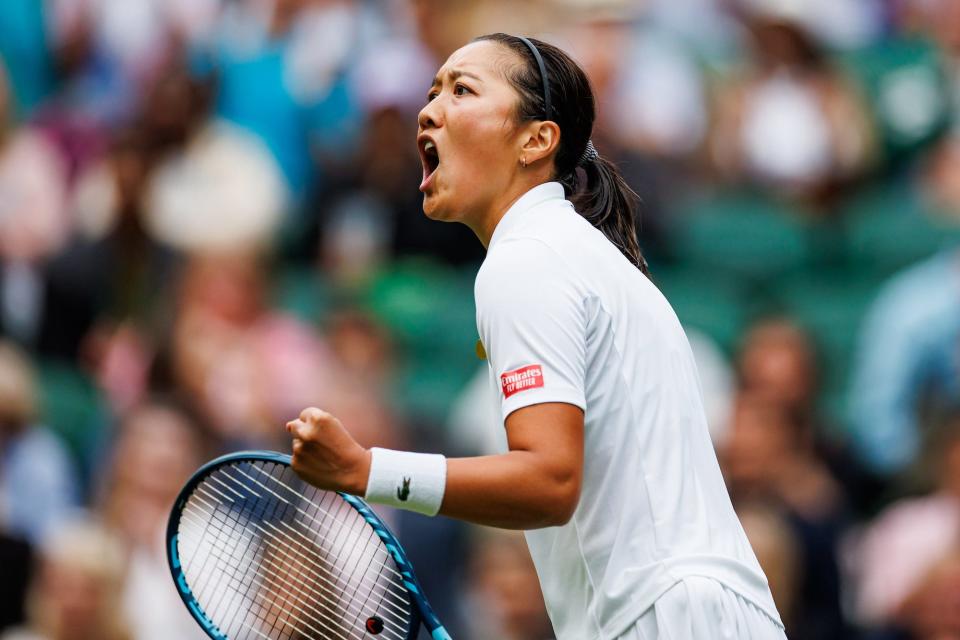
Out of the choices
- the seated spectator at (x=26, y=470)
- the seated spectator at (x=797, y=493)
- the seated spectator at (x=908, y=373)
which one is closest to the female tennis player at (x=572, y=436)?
the seated spectator at (x=797, y=493)

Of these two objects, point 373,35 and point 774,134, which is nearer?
point 774,134

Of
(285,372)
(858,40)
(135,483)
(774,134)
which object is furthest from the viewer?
(858,40)

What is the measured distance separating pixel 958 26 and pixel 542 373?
644 cm

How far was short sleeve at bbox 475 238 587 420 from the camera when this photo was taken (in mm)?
3025

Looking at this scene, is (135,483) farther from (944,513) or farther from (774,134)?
(774,134)

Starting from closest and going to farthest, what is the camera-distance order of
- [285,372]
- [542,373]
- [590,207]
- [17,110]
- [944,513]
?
[542,373]
[590,207]
[944,513]
[285,372]
[17,110]

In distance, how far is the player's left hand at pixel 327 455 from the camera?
9.67 ft

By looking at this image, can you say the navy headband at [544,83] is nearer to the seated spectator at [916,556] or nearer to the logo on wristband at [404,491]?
the logo on wristband at [404,491]

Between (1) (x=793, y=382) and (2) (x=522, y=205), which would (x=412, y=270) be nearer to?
(1) (x=793, y=382)

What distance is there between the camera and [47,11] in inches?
423

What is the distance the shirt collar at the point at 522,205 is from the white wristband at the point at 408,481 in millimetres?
570

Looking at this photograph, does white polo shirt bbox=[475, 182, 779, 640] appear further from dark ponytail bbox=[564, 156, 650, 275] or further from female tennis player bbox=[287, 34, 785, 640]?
dark ponytail bbox=[564, 156, 650, 275]

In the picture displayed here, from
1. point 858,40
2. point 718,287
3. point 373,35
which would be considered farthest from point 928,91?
point 373,35

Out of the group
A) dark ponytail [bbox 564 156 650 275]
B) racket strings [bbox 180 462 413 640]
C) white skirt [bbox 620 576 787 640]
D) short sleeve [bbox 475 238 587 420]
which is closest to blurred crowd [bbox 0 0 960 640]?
racket strings [bbox 180 462 413 640]
